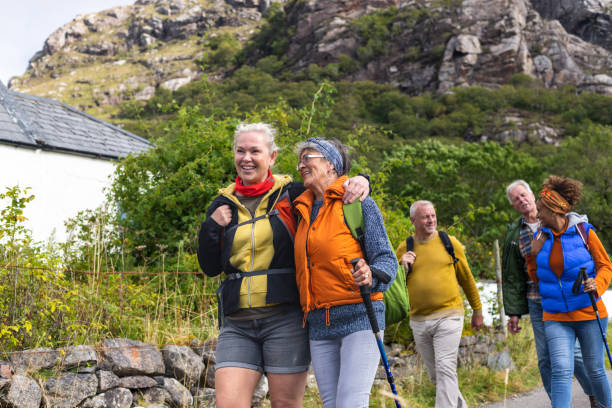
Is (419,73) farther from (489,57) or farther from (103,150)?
(103,150)

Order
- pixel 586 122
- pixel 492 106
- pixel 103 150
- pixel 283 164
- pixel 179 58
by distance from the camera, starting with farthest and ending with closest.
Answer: pixel 179 58 → pixel 492 106 → pixel 586 122 → pixel 103 150 → pixel 283 164

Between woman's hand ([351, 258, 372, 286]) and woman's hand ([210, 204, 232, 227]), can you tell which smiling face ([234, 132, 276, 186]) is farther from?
woman's hand ([351, 258, 372, 286])

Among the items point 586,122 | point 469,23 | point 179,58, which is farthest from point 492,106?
point 179,58

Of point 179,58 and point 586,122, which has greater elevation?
point 179,58

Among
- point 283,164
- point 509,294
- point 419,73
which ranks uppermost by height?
point 419,73

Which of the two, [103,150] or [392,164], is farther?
[103,150]

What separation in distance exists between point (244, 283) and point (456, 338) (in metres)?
2.50

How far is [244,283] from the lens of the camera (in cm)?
260

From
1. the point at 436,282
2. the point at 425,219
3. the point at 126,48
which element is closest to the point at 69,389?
the point at 436,282

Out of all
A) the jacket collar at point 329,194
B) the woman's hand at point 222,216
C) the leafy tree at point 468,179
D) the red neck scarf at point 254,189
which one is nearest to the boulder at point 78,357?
the woman's hand at point 222,216

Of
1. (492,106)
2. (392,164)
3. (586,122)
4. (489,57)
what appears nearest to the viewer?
(392,164)

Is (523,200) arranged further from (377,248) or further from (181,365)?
(181,365)

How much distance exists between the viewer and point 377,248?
2547 mm

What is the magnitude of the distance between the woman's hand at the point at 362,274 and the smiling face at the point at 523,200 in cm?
292
